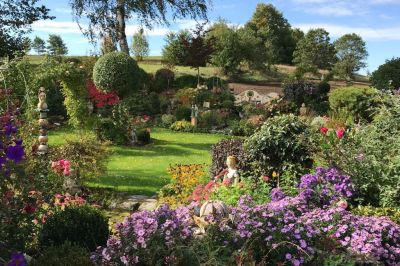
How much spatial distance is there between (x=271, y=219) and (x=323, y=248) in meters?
0.70

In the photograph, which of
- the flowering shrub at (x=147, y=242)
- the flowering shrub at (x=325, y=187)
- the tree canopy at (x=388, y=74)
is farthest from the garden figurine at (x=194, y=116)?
the flowering shrub at (x=147, y=242)

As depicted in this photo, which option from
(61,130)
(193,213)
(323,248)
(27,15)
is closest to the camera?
(323,248)

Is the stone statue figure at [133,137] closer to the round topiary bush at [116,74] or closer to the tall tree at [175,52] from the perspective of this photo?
the round topiary bush at [116,74]

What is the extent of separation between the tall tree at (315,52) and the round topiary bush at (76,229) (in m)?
38.4

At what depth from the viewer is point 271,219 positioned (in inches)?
215

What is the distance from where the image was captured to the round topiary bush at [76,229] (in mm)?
5914

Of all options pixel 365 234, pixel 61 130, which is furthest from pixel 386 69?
pixel 365 234

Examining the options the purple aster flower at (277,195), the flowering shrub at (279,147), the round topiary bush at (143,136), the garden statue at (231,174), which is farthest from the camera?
the round topiary bush at (143,136)

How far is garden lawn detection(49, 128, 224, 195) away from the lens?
11305 millimetres

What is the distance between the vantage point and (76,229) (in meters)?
6.01

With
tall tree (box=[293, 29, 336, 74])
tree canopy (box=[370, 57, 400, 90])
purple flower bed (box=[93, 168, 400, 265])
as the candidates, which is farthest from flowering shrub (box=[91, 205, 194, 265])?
tall tree (box=[293, 29, 336, 74])

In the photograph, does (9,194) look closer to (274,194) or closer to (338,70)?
(274,194)

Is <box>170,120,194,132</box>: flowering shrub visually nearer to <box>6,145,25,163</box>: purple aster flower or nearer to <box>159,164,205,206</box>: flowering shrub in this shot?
<box>159,164,205,206</box>: flowering shrub

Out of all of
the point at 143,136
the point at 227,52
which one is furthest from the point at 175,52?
the point at 143,136
